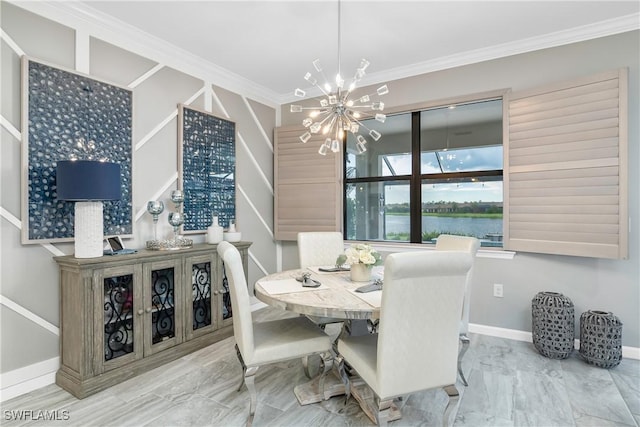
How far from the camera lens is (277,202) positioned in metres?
4.41

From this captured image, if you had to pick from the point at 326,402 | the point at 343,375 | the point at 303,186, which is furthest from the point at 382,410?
the point at 303,186

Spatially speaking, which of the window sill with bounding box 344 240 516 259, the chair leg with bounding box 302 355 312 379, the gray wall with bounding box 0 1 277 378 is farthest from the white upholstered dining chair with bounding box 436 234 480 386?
the gray wall with bounding box 0 1 277 378

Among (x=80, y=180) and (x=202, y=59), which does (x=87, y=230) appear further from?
(x=202, y=59)

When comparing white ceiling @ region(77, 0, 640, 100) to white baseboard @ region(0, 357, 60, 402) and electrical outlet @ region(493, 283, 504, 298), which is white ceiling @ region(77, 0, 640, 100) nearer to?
electrical outlet @ region(493, 283, 504, 298)

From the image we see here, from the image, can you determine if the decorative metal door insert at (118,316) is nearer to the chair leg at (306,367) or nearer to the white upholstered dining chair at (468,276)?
the chair leg at (306,367)

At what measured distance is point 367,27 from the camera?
111 inches

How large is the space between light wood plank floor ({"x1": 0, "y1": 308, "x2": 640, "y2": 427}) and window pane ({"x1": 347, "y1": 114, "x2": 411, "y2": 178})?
2.18 metres

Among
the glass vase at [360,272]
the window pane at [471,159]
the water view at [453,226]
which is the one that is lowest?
the glass vase at [360,272]

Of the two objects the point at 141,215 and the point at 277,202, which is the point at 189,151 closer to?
the point at 141,215

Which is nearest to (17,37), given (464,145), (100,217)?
(100,217)

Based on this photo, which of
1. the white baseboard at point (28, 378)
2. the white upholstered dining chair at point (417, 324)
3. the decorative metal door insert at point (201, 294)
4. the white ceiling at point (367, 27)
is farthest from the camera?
the decorative metal door insert at point (201, 294)

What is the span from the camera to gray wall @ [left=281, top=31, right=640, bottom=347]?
2.71 m

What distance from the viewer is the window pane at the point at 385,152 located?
3857 mm

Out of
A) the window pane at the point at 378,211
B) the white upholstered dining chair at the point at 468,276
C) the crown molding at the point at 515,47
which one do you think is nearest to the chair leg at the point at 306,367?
the white upholstered dining chair at the point at 468,276
